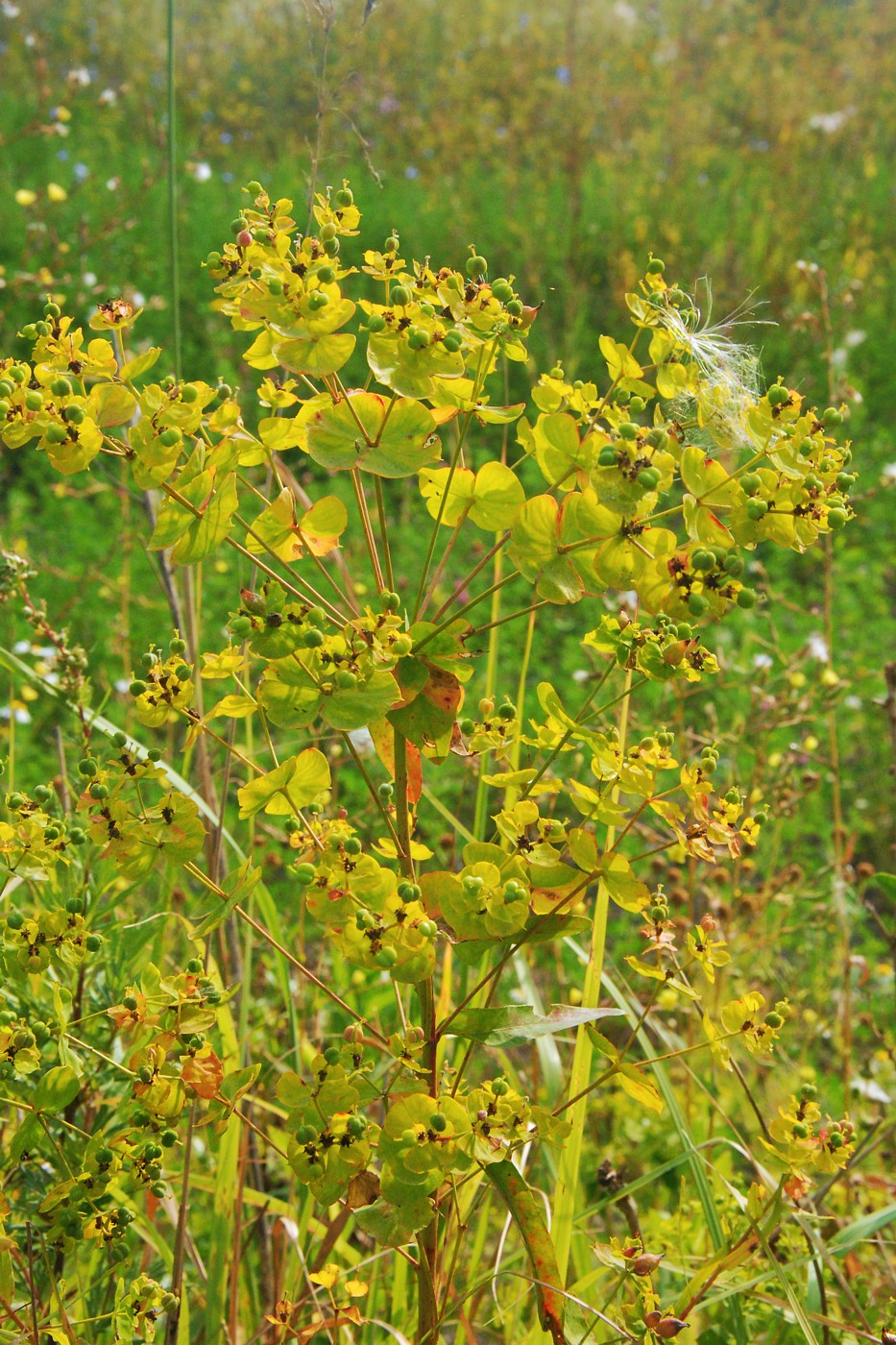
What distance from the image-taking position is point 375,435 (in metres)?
0.90

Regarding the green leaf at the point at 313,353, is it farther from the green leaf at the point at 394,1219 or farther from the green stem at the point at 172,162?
the green leaf at the point at 394,1219

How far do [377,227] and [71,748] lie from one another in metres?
3.43

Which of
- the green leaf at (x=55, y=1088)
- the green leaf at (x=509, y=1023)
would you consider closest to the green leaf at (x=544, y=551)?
the green leaf at (x=509, y=1023)

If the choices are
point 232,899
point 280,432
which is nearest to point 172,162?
point 280,432

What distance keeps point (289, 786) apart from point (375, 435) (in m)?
0.28

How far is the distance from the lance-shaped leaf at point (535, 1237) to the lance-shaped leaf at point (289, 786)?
0.33 metres

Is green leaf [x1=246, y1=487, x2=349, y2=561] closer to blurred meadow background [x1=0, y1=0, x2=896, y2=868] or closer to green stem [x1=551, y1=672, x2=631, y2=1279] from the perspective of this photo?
green stem [x1=551, y1=672, x2=631, y2=1279]

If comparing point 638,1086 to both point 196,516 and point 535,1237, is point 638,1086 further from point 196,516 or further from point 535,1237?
point 196,516

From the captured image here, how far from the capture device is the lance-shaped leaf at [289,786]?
2.96ft

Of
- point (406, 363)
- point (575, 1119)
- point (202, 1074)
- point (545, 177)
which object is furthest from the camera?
point (545, 177)

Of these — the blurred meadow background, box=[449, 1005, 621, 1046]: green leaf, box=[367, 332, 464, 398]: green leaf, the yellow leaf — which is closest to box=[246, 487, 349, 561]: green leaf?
box=[367, 332, 464, 398]: green leaf

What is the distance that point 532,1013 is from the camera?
3.18ft

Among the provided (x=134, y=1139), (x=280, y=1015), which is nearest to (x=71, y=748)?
(x=280, y=1015)

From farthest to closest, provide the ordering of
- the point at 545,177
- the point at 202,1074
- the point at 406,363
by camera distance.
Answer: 1. the point at 545,177
2. the point at 202,1074
3. the point at 406,363
